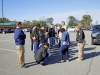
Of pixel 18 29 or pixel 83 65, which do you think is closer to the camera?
pixel 18 29

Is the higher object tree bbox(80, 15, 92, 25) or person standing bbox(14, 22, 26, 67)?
tree bbox(80, 15, 92, 25)

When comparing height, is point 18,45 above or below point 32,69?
above

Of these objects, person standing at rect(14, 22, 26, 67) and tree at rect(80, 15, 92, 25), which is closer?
person standing at rect(14, 22, 26, 67)

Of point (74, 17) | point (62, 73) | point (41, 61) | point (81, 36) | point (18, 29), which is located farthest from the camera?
point (74, 17)

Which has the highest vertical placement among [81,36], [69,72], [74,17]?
[74,17]

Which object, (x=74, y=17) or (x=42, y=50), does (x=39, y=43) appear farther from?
(x=74, y=17)

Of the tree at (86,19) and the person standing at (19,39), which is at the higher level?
the tree at (86,19)

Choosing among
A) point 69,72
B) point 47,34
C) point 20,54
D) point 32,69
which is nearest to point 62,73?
point 69,72

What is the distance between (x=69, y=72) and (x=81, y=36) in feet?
7.98

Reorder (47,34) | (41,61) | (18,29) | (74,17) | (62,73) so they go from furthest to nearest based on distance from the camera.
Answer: (74,17) < (47,34) < (41,61) < (18,29) < (62,73)

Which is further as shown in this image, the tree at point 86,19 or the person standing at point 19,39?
the tree at point 86,19

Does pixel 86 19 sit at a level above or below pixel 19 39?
above

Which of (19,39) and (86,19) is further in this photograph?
(86,19)

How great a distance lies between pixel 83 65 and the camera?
22.7ft
